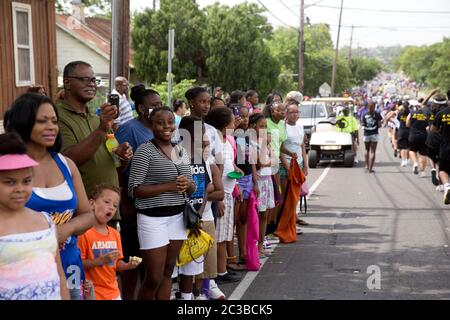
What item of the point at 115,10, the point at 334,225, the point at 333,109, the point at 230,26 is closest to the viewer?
the point at 115,10

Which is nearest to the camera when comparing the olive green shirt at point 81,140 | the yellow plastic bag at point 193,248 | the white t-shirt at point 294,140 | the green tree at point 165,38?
the olive green shirt at point 81,140

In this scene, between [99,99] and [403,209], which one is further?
[99,99]

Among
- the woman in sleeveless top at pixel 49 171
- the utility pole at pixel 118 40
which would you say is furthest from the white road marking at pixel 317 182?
the woman in sleeveless top at pixel 49 171

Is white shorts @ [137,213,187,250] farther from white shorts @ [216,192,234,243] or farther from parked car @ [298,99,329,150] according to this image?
parked car @ [298,99,329,150]

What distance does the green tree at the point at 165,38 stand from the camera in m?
34.2

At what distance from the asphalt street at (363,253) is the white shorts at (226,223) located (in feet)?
1.75

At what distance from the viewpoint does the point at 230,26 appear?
3528 centimetres

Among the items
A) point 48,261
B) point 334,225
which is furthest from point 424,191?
point 48,261

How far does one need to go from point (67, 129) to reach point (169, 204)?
1.15 m

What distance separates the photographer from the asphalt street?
7.93 m

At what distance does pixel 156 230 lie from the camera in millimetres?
6141

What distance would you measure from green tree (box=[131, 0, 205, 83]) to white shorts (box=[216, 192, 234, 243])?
25.8m

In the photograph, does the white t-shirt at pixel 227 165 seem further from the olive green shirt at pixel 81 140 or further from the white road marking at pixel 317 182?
the white road marking at pixel 317 182
